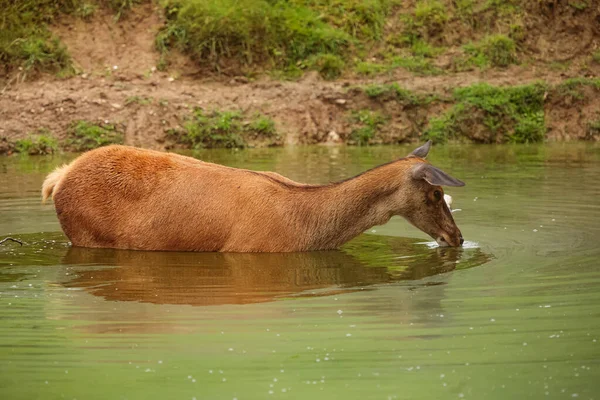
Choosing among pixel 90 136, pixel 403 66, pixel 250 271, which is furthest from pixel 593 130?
pixel 250 271

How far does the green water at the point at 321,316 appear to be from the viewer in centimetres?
614

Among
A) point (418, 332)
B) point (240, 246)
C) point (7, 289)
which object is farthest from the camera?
point (240, 246)

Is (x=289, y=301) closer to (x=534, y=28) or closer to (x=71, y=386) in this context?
(x=71, y=386)

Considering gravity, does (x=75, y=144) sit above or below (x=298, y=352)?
below

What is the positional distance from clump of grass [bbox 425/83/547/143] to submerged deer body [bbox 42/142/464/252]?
10.8m

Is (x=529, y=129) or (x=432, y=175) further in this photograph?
(x=529, y=129)

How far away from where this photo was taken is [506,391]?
5918mm

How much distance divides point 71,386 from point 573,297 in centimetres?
379

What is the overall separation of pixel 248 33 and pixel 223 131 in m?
2.91

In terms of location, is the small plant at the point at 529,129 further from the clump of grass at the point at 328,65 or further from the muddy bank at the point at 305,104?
the clump of grass at the point at 328,65

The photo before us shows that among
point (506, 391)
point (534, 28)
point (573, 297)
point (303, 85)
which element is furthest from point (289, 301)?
point (534, 28)

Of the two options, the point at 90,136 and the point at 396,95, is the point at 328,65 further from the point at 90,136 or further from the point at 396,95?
the point at 90,136

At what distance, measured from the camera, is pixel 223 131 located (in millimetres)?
21156

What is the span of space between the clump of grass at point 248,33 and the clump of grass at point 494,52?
101 inches
